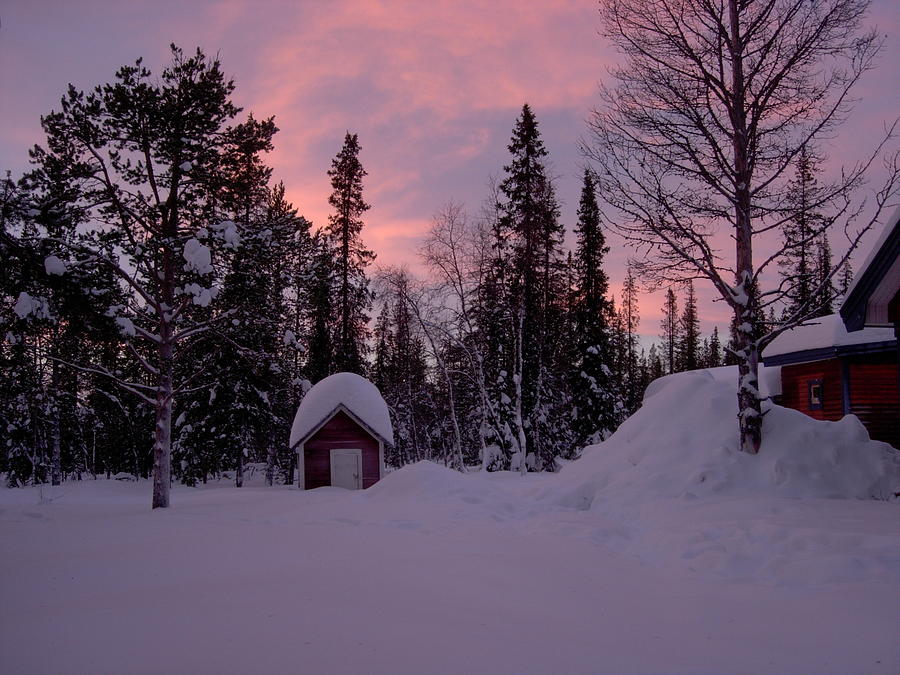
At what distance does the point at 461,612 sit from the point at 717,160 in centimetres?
1065

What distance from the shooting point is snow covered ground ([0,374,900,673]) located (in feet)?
13.8

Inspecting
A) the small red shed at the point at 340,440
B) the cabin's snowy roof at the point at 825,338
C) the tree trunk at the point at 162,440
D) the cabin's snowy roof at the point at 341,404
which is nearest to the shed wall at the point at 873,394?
the cabin's snowy roof at the point at 825,338

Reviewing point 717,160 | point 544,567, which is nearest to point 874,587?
point 544,567

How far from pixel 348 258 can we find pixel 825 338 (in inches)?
880

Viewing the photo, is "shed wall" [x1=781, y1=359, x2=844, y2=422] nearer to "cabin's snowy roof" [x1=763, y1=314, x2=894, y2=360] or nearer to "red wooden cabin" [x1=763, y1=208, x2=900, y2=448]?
"red wooden cabin" [x1=763, y1=208, x2=900, y2=448]

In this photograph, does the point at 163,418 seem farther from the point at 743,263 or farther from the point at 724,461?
the point at 743,263

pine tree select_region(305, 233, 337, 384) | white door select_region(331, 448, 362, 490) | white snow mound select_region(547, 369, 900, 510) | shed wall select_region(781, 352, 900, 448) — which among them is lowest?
white door select_region(331, 448, 362, 490)

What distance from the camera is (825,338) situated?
17.5 metres

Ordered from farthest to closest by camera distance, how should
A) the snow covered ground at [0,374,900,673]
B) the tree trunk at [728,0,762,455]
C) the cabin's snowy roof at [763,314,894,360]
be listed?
1. the cabin's snowy roof at [763,314,894,360]
2. the tree trunk at [728,0,762,455]
3. the snow covered ground at [0,374,900,673]

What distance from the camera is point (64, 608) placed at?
207 inches

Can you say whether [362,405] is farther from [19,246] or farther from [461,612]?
[461,612]

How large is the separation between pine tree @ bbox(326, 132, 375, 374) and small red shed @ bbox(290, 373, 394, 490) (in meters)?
7.76

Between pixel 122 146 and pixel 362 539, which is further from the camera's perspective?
pixel 122 146

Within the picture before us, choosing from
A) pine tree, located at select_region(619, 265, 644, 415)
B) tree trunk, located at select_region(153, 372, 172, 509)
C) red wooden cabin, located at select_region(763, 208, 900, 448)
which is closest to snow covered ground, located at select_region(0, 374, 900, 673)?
tree trunk, located at select_region(153, 372, 172, 509)
